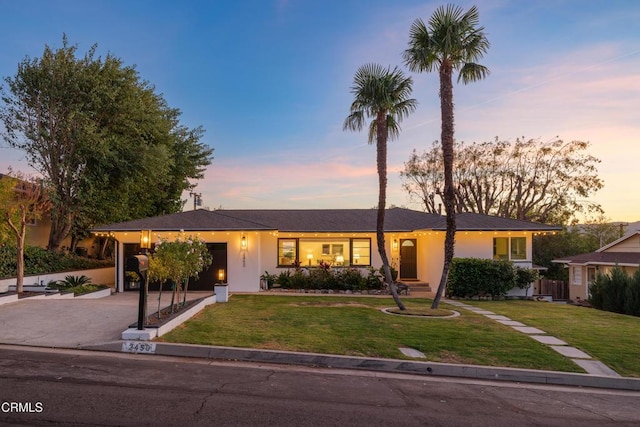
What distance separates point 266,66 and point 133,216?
13.6 metres

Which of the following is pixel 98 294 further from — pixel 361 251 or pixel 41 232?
pixel 361 251

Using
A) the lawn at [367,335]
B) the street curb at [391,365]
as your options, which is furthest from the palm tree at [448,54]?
the street curb at [391,365]

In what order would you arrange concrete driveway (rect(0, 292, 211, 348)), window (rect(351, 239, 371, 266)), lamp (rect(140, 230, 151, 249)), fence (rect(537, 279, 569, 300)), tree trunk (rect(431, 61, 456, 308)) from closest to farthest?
concrete driveway (rect(0, 292, 211, 348)), lamp (rect(140, 230, 151, 249)), tree trunk (rect(431, 61, 456, 308)), window (rect(351, 239, 371, 266)), fence (rect(537, 279, 569, 300))

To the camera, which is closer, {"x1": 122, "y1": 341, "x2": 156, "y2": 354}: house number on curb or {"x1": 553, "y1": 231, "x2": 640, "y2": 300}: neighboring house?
{"x1": 122, "y1": 341, "x2": 156, "y2": 354}: house number on curb

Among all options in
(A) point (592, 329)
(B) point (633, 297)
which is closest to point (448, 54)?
(A) point (592, 329)

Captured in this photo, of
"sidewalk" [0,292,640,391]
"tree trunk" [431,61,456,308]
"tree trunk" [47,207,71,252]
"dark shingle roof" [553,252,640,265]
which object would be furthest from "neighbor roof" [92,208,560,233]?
"dark shingle roof" [553,252,640,265]

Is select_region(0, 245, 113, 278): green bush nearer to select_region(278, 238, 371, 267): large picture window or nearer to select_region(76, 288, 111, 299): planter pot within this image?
select_region(76, 288, 111, 299): planter pot

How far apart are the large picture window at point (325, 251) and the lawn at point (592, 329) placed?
6.57 m

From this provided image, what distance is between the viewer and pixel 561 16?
46.6 feet

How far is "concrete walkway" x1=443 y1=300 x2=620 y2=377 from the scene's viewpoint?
24.1 feet

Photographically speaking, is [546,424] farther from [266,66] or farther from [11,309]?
[266,66]

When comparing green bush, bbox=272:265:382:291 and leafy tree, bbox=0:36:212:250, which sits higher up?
leafy tree, bbox=0:36:212:250

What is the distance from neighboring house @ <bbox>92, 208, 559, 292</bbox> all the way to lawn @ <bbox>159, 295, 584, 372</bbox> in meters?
5.81

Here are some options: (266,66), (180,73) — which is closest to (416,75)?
(266,66)
